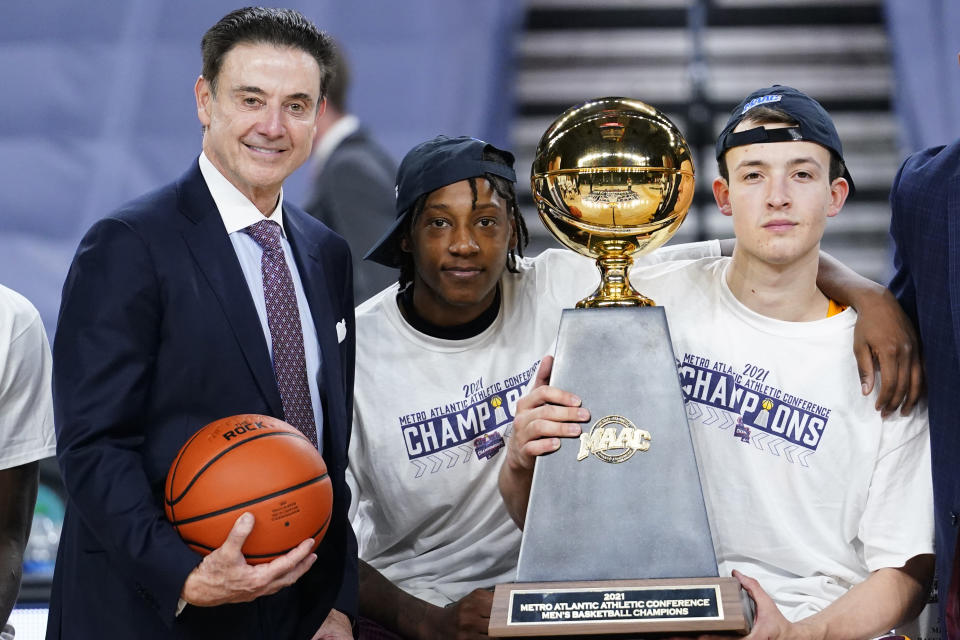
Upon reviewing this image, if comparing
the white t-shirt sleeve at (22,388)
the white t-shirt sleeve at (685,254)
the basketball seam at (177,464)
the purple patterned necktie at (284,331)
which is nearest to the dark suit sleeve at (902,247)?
the white t-shirt sleeve at (685,254)

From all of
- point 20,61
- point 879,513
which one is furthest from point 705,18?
point 879,513

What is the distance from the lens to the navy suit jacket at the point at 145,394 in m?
1.77

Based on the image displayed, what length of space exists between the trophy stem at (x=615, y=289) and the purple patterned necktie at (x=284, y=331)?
50 cm

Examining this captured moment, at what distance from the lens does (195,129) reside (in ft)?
15.0

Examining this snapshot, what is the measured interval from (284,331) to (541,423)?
48 cm

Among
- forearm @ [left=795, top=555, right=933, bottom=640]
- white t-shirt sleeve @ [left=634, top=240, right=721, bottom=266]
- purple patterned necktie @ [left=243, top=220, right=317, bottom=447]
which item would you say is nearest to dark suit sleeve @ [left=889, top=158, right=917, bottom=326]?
white t-shirt sleeve @ [left=634, top=240, right=721, bottom=266]

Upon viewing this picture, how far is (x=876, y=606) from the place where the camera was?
2.07m

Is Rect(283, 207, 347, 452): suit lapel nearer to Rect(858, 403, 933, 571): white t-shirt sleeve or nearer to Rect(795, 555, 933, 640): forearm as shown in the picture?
Rect(795, 555, 933, 640): forearm

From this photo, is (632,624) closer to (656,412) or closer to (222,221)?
(656,412)

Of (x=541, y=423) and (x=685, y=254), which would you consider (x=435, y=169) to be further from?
(x=541, y=423)

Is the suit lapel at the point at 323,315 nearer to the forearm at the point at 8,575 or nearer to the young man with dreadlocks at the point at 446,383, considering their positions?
the young man with dreadlocks at the point at 446,383

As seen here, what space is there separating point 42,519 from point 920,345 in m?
3.21

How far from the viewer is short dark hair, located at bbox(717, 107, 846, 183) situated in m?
2.14

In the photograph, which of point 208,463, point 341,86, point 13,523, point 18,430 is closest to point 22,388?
point 18,430
